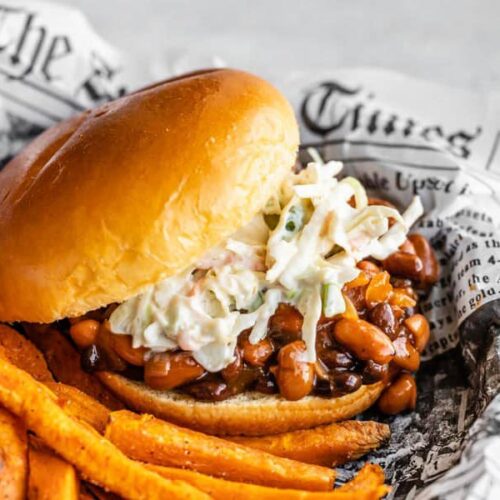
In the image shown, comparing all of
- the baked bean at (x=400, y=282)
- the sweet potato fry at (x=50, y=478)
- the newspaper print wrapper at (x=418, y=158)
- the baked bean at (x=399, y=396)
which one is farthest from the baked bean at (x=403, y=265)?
the sweet potato fry at (x=50, y=478)

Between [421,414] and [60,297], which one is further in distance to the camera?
[421,414]

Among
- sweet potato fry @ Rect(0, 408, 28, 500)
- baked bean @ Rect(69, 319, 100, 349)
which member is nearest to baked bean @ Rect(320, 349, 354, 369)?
baked bean @ Rect(69, 319, 100, 349)

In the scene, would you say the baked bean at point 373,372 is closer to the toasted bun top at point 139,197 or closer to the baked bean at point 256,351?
the baked bean at point 256,351

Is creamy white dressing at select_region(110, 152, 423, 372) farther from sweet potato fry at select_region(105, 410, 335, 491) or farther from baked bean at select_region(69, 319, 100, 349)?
sweet potato fry at select_region(105, 410, 335, 491)

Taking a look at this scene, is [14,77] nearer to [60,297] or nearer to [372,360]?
[60,297]

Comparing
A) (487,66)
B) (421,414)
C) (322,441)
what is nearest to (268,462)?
(322,441)

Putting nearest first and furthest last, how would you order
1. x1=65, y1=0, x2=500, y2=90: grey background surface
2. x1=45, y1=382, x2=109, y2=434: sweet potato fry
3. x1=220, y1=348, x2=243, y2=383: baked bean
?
x1=45, y1=382, x2=109, y2=434: sweet potato fry < x1=220, y1=348, x2=243, y2=383: baked bean < x1=65, y1=0, x2=500, y2=90: grey background surface

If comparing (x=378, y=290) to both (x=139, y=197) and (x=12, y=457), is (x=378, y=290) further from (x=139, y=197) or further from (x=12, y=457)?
(x=12, y=457)
